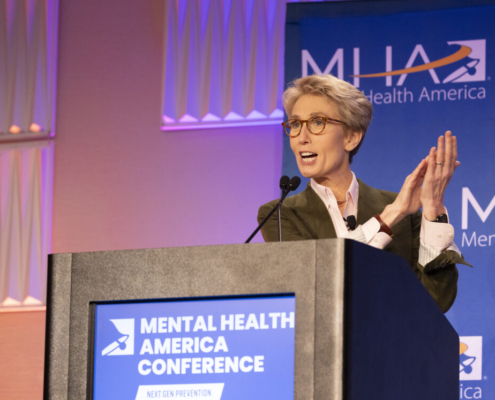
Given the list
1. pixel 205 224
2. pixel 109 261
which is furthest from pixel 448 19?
pixel 109 261

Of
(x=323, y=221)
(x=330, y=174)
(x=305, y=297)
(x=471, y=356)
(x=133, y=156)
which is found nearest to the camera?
(x=305, y=297)

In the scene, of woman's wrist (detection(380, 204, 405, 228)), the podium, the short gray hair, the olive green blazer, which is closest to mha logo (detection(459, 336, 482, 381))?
the olive green blazer

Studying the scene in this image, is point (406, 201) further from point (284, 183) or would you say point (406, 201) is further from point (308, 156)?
point (308, 156)

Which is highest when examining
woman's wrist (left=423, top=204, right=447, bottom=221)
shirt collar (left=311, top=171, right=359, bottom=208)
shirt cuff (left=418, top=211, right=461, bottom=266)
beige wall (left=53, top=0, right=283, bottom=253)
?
beige wall (left=53, top=0, right=283, bottom=253)

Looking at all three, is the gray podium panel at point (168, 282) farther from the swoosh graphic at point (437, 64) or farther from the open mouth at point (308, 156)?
the swoosh graphic at point (437, 64)

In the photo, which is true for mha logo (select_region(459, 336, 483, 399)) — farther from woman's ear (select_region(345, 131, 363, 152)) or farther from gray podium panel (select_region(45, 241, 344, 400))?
gray podium panel (select_region(45, 241, 344, 400))

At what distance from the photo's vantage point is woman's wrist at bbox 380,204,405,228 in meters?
2.24

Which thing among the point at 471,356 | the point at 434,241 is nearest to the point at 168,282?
the point at 434,241

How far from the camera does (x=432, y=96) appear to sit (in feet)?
14.4

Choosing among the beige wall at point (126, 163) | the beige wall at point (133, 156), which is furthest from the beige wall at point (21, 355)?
the beige wall at point (133, 156)

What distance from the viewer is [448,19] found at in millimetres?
4434

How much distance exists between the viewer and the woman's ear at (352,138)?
268 centimetres

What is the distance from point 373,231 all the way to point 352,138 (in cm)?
57

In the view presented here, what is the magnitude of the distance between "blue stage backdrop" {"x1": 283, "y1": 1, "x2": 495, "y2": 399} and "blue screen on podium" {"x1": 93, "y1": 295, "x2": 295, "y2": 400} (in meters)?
3.02
